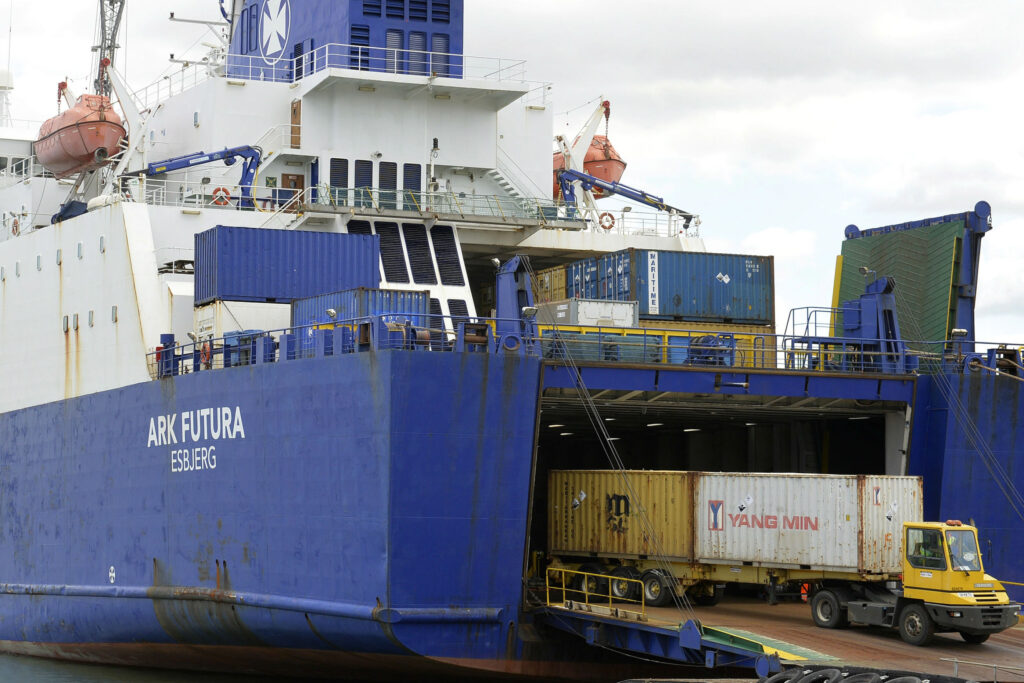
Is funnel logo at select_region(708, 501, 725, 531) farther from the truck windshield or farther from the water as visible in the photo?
the water

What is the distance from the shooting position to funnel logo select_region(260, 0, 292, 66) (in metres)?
34.8

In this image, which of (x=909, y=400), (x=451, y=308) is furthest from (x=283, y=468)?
(x=909, y=400)

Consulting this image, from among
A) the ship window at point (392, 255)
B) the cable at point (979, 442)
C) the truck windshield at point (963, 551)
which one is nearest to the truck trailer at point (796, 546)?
the truck windshield at point (963, 551)

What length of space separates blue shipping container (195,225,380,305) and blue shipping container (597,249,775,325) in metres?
5.00

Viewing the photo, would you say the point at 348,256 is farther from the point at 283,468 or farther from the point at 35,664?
the point at 35,664

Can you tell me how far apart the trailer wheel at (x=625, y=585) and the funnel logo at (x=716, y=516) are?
1.52 m

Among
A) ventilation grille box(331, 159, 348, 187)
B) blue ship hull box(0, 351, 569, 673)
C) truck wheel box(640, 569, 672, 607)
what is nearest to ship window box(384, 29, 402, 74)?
ventilation grille box(331, 159, 348, 187)

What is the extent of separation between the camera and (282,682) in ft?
80.9

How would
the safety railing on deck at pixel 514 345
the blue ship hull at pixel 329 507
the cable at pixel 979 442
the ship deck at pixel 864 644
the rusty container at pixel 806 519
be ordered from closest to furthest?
the ship deck at pixel 864 644 < the blue ship hull at pixel 329 507 < the rusty container at pixel 806 519 < the safety railing on deck at pixel 514 345 < the cable at pixel 979 442

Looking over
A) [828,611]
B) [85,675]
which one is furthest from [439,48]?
[828,611]

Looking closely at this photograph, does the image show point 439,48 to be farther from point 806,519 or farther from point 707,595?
point 806,519

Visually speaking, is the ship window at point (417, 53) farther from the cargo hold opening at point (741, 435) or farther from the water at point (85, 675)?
the water at point (85, 675)

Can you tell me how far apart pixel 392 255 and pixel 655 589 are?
10103mm

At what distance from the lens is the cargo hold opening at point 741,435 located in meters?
25.1
